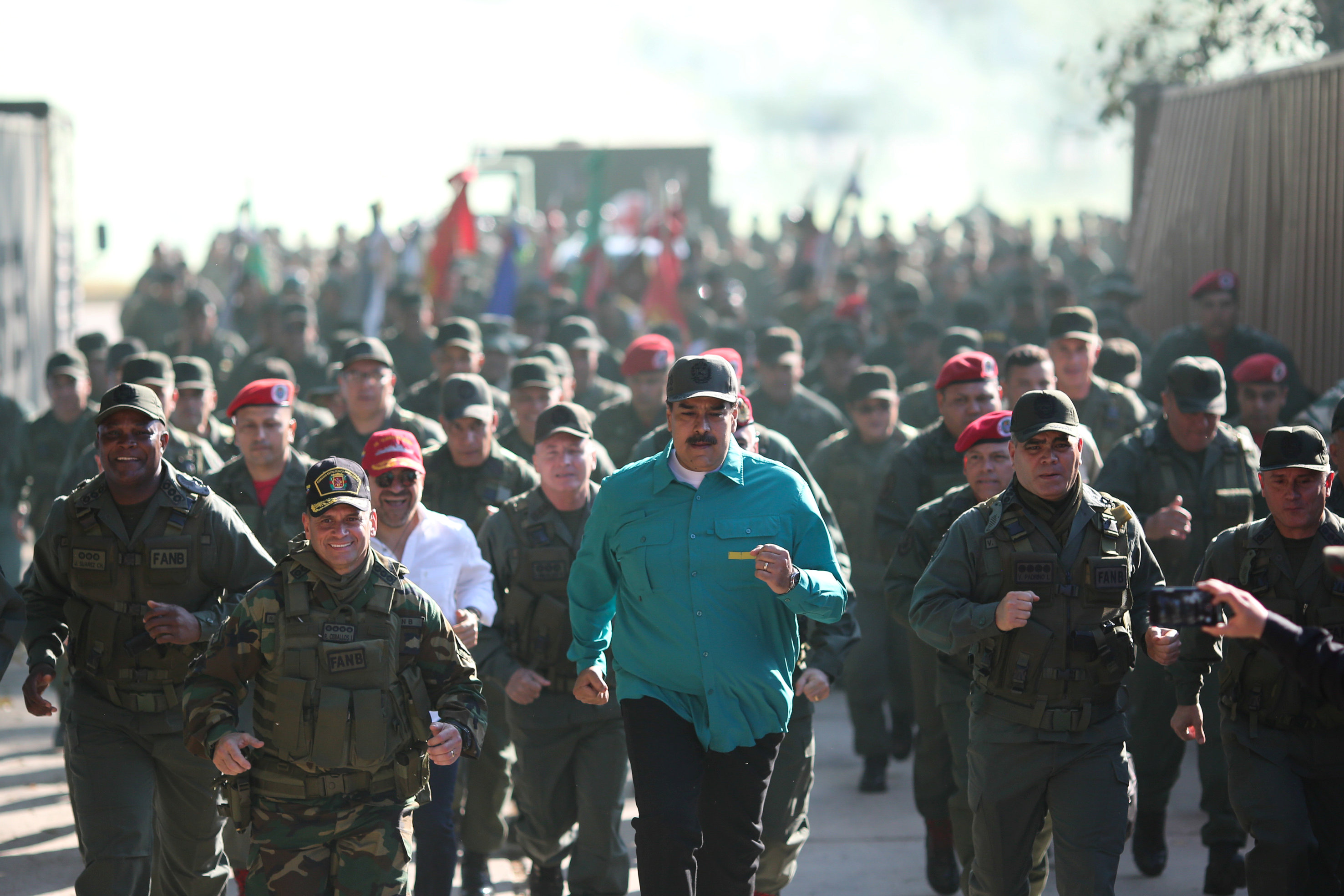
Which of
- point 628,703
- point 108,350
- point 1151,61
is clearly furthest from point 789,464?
point 1151,61

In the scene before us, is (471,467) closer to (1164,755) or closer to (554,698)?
(554,698)

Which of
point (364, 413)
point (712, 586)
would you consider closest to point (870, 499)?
point (364, 413)

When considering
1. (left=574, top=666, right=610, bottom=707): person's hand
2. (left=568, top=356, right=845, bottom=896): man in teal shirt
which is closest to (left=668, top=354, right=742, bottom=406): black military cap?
(left=568, top=356, right=845, bottom=896): man in teal shirt

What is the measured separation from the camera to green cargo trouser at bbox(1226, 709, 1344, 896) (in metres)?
5.00

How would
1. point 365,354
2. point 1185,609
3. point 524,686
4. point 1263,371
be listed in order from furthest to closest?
point 365,354 → point 1263,371 → point 524,686 → point 1185,609

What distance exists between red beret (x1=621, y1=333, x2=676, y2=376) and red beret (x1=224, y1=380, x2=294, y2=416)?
8.71ft

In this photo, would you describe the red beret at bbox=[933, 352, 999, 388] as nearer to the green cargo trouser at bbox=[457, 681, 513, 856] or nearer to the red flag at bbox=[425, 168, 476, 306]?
the green cargo trouser at bbox=[457, 681, 513, 856]

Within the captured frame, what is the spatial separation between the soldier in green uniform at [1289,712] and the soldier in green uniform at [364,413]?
439 cm

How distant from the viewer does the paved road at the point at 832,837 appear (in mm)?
6715

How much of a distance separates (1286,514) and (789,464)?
2.15 m

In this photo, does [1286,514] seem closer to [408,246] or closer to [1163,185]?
[1163,185]

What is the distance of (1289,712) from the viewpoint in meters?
5.03

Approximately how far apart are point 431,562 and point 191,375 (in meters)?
3.44

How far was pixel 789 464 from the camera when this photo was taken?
6.54 m
